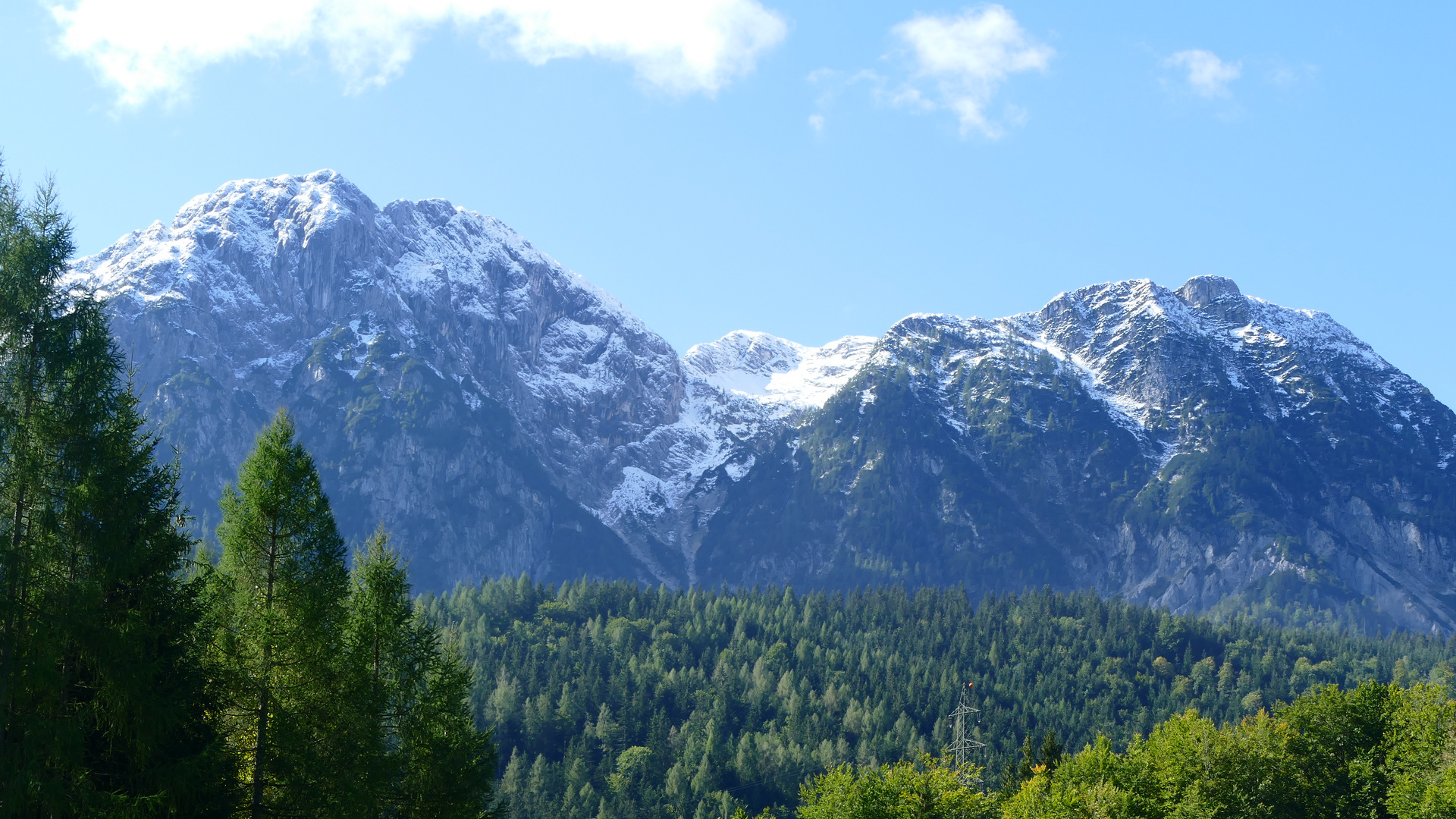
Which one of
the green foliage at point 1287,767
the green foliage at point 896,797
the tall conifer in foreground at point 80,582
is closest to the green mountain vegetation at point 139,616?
the tall conifer in foreground at point 80,582

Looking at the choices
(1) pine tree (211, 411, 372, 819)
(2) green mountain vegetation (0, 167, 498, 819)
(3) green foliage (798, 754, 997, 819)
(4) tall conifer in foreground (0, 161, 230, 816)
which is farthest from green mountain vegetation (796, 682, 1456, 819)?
(4) tall conifer in foreground (0, 161, 230, 816)

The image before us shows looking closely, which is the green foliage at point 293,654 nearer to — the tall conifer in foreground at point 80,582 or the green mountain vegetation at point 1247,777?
the tall conifer in foreground at point 80,582

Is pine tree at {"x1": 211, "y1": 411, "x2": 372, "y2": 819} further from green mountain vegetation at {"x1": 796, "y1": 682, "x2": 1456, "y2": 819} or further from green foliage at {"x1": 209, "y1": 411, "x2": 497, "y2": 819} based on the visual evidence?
green mountain vegetation at {"x1": 796, "y1": 682, "x2": 1456, "y2": 819}

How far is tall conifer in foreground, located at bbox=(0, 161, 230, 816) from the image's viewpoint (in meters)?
32.5

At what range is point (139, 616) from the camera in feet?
115

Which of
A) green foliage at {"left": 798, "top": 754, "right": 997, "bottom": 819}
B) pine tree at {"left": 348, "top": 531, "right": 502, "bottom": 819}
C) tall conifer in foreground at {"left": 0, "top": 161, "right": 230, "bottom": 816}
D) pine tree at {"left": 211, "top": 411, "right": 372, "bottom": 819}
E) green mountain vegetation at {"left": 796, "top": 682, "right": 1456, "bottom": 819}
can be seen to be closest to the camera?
tall conifer in foreground at {"left": 0, "top": 161, "right": 230, "bottom": 816}

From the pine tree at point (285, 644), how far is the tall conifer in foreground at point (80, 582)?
117 inches

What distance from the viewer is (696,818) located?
186875 mm

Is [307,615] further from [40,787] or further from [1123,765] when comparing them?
[1123,765]

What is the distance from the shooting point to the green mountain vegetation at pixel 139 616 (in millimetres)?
32875

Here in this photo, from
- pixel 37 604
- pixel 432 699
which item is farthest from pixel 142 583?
pixel 432 699

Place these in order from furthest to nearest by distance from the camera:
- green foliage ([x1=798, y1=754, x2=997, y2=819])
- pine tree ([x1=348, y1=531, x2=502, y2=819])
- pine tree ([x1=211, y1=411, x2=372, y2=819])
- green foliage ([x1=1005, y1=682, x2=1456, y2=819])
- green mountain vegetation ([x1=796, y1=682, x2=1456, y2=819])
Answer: green foliage ([x1=1005, y1=682, x2=1456, y2=819])
green mountain vegetation ([x1=796, y1=682, x2=1456, y2=819])
green foliage ([x1=798, y1=754, x2=997, y2=819])
pine tree ([x1=348, y1=531, x2=502, y2=819])
pine tree ([x1=211, y1=411, x2=372, y2=819])

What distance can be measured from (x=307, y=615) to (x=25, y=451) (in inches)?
431

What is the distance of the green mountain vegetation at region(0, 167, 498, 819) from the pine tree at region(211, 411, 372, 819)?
7 centimetres
